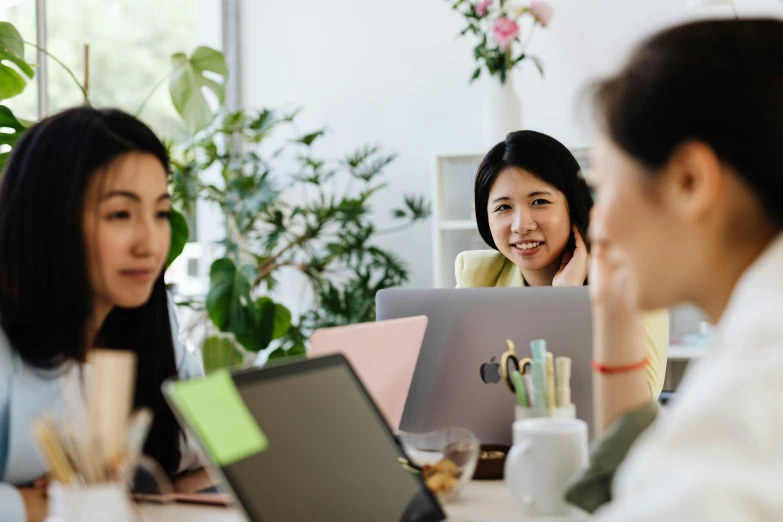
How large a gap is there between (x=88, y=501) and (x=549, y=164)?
4.85 feet

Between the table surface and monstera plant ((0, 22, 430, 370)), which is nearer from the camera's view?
the table surface

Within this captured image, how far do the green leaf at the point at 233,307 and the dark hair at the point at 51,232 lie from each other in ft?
4.95

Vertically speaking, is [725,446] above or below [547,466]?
above

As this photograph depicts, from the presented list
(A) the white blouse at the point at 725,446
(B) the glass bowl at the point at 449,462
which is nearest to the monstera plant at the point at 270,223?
(B) the glass bowl at the point at 449,462

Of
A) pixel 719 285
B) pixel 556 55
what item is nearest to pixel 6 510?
pixel 719 285

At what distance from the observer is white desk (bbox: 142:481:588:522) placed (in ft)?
3.41

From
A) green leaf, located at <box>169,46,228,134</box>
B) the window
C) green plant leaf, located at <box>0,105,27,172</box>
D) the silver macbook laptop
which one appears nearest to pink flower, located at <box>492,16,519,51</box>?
Result: green leaf, located at <box>169,46,228,134</box>

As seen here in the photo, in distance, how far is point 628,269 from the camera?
812mm

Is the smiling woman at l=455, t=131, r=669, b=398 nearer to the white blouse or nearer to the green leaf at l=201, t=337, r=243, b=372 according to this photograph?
the white blouse

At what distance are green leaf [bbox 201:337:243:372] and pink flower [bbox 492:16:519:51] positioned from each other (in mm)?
1572

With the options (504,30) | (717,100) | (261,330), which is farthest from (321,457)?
(504,30)

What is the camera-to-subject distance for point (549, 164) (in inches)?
80.4

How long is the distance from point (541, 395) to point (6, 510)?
2.29 feet

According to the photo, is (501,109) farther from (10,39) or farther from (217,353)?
(10,39)
